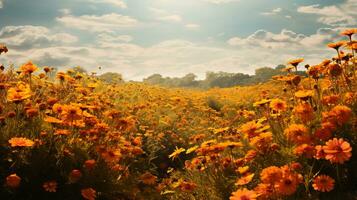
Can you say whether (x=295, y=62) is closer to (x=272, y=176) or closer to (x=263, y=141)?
(x=263, y=141)

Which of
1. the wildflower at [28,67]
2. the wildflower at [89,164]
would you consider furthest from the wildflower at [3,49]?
the wildflower at [89,164]

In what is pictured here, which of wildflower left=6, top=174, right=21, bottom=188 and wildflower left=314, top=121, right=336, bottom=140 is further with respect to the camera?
wildflower left=314, top=121, right=336, bottom=140

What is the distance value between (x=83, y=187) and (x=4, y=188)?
761mm

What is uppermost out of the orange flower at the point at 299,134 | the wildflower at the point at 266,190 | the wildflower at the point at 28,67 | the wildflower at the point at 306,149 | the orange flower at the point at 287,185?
the wildflower at the point at 28,67

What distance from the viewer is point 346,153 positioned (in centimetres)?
319

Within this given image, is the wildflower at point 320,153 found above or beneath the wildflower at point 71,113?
beneath

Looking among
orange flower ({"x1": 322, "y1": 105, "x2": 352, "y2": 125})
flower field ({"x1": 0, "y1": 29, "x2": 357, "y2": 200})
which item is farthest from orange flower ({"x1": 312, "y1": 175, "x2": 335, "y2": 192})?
orange flower ({"x1": 322, "y1": 105, "x2": 352, "y2": 125})

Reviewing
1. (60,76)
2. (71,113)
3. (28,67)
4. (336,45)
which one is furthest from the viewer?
(60,76)

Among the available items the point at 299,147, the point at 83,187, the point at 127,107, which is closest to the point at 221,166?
the point at 299,147

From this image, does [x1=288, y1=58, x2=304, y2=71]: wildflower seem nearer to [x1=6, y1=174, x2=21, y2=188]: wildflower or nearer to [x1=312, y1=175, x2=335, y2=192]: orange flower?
[x1=312, y1=175, x2=335, y2=192]: orange flower

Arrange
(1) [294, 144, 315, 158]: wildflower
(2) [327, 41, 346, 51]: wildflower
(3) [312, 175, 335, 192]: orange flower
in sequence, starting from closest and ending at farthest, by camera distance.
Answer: (3) [312, 175, 335, 192]: orange flower, (1) [294, 144, 315, 158]: wildflower, (2) [327, 41, 346, 51]: wildflower

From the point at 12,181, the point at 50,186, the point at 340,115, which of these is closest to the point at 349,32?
the point at 340,115

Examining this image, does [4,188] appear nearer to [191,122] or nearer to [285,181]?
[285,181]

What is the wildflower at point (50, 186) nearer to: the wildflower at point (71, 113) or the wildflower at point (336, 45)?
the wildflower at point (71, 113)
